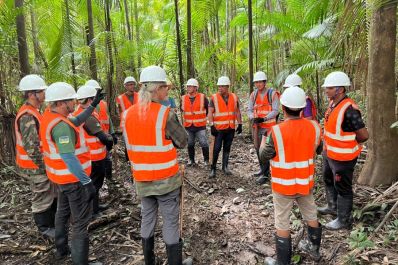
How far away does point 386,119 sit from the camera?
4473 millimetres

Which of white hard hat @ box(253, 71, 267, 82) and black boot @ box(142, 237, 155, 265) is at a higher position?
white hard hat @ box(253, 71, 267, 82)

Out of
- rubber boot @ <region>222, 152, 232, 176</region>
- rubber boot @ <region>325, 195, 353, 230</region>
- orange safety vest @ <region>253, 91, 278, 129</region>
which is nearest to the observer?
rubber boot @ <region>325, 195, 353, 230</region>

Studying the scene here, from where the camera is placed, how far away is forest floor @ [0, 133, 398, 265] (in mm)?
3695

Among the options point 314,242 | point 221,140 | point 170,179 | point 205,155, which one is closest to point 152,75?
point 170,179

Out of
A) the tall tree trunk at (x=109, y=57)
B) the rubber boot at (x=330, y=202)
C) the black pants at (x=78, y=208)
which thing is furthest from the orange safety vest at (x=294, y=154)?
the tall tree trunk at (x=109, y=57)

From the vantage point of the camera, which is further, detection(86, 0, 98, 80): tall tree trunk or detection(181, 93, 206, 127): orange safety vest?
detection(86, 0, 98, 80): tall tree trunk

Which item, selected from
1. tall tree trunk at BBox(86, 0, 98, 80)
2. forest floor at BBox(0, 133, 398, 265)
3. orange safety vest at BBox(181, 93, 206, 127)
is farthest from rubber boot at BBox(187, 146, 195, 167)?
tall tree trunk at BBox(86, 0, 98, 80)

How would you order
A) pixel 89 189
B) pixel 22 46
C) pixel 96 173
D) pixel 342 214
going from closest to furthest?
pixel 89 189 → pixel 342 214 → pixel 96 173 → pixel 22 46

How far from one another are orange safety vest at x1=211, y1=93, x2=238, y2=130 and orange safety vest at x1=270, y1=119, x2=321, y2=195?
2.99 metres

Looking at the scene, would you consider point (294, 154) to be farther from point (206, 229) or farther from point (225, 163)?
point (225, 163)

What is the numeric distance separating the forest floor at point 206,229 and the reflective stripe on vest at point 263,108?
1.15 metres

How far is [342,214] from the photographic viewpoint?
407 centimetres

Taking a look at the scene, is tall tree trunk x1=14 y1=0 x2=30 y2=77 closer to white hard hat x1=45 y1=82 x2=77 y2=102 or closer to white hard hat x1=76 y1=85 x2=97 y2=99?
white hard hat x1=76 y1=85 x2=97 y2=99

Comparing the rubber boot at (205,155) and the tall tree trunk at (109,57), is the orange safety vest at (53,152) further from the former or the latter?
the tall tree trunk at (109,57)
